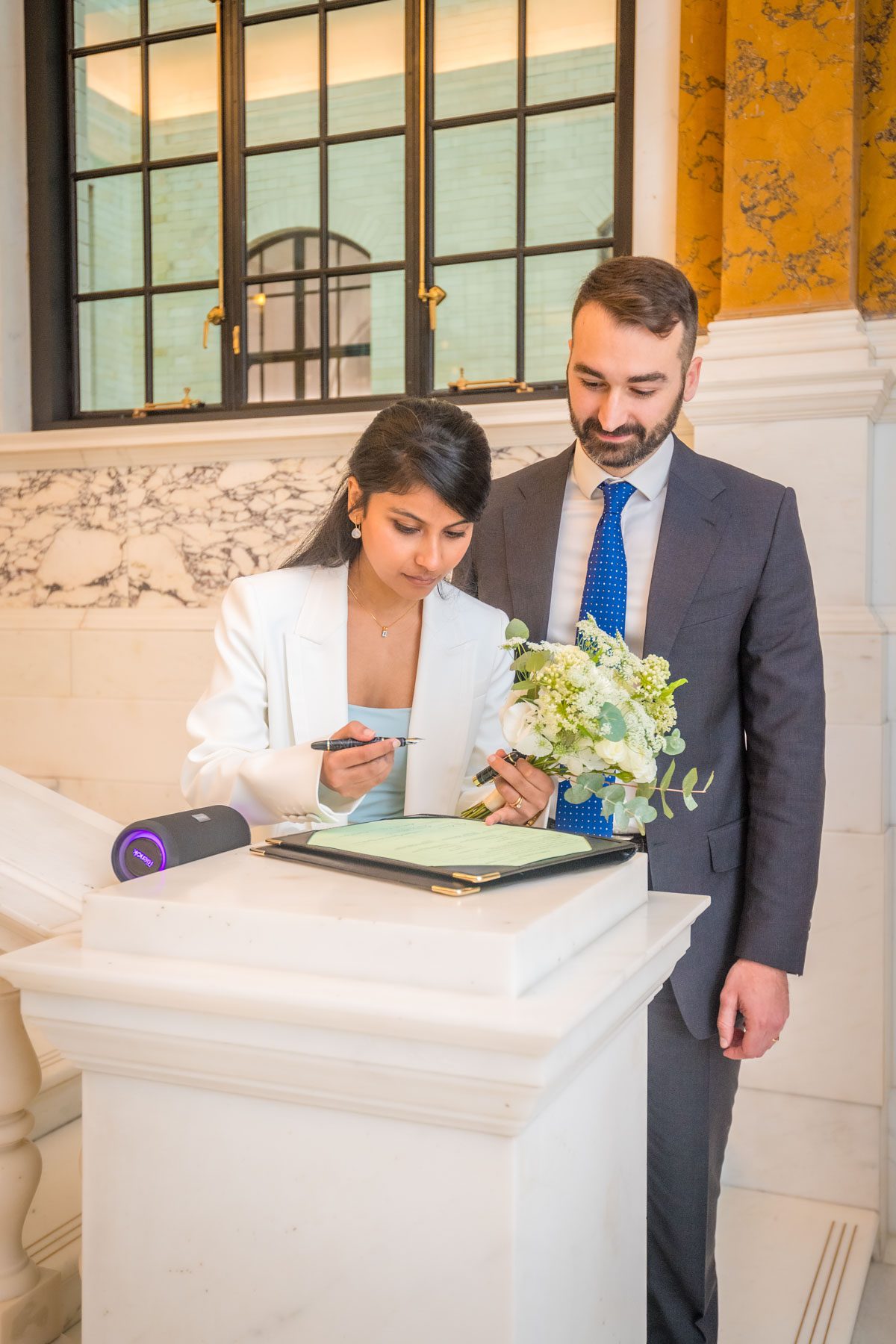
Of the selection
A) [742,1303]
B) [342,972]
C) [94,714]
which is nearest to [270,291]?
[94,714]

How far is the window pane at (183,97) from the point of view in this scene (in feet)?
15.1

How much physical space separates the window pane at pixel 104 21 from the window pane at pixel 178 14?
0.10 meters

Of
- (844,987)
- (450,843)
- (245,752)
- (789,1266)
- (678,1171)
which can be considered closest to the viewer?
(450,843)

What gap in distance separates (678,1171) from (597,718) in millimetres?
1265

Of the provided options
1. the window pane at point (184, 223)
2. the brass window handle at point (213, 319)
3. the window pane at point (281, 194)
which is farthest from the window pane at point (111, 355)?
the window pane at point (281, 194)

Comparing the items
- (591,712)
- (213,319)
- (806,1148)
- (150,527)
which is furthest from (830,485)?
(213,319)

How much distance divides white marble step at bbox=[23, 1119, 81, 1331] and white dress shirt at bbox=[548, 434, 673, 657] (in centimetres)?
135

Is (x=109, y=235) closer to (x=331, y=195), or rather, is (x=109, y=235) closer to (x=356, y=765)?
(x=331, y=195)

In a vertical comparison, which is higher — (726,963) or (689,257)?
(689,257)

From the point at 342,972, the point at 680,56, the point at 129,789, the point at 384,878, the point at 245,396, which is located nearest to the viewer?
the point at 342,972

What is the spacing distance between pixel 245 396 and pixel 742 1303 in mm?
3497

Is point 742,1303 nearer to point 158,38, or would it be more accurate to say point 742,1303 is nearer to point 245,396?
A: point 245,396

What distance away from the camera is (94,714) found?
4.30m

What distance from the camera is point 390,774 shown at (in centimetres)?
206
